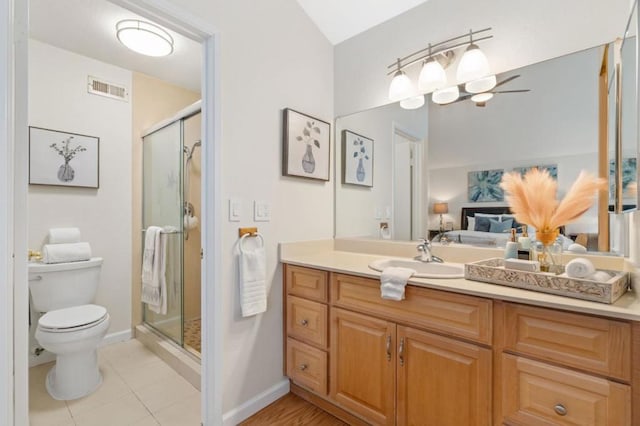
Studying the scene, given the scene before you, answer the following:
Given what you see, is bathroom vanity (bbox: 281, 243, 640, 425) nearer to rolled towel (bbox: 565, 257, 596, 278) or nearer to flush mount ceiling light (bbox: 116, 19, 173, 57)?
rolled towel (bbox: 565, 257, 596, 278)

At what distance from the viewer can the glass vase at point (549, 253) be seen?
1214mm

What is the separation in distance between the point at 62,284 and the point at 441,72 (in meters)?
2.89

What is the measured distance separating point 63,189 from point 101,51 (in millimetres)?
1100

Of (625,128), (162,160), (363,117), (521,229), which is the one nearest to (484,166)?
(521,229)

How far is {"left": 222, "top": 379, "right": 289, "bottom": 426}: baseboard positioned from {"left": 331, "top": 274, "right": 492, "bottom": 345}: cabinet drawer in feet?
2.37

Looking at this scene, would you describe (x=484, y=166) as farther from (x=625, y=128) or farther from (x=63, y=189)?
(x=63, y=189)

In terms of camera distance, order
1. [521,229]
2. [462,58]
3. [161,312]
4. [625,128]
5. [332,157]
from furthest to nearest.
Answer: [161,312] → [332,157] → [462,58] → [521,229] → [625,128]

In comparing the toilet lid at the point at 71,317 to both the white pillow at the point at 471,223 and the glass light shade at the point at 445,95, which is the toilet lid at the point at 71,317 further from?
the glass light shade at the point at 445,95

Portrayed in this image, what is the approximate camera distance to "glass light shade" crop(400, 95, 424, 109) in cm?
189

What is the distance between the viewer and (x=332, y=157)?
229 centimetres

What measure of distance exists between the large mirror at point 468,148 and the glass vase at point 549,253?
241 mm

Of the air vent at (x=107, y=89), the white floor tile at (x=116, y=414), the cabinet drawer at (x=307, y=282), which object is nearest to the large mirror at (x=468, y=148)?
the cabinet drawer at (x=307, y=282)

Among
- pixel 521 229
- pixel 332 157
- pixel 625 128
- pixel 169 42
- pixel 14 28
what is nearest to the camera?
pixel 14 28

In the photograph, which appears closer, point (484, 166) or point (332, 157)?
point (484, 166)
